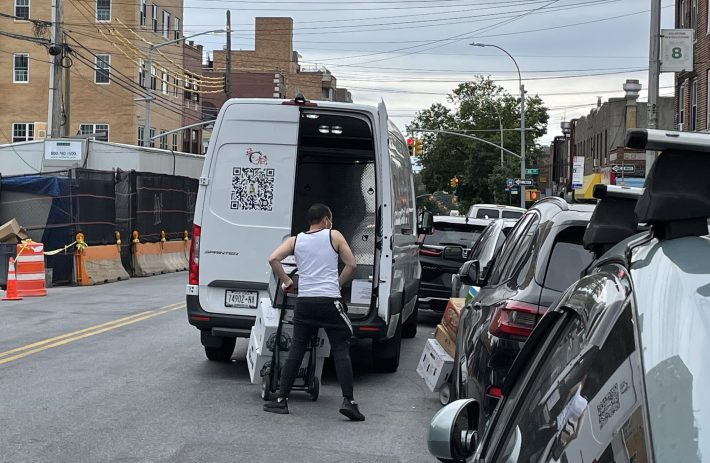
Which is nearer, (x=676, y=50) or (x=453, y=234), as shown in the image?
(x=453, y=234)

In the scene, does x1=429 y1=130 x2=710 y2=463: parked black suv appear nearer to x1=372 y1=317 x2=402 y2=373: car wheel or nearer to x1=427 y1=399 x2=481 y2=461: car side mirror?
x1=427 y1=399 x2=481 y2=461: car side mirror

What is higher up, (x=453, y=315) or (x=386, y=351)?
(x=453, y=315)

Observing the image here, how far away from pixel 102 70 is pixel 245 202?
44.3m

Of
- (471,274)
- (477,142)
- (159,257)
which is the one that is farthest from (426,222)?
(477,142)

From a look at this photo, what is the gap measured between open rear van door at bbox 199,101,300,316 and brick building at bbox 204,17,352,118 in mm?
86273

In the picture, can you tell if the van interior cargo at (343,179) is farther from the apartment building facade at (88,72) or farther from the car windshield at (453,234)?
the apartment building facade at (88,72)

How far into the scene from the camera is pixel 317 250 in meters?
9.00

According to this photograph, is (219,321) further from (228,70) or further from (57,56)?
(228,70)

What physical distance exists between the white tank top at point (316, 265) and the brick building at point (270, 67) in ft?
289

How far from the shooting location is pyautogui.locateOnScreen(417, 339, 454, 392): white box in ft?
29.3

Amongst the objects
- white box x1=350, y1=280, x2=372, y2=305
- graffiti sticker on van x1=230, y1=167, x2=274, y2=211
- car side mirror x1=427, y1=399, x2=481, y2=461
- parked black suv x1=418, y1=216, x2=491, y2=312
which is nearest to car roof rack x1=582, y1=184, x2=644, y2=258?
car side mirror x1=427, y1=399, x2=481, y2=461

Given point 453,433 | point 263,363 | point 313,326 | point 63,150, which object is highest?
point 63,150

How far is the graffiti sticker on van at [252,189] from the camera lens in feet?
35.0

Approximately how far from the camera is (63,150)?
31.5 meters
